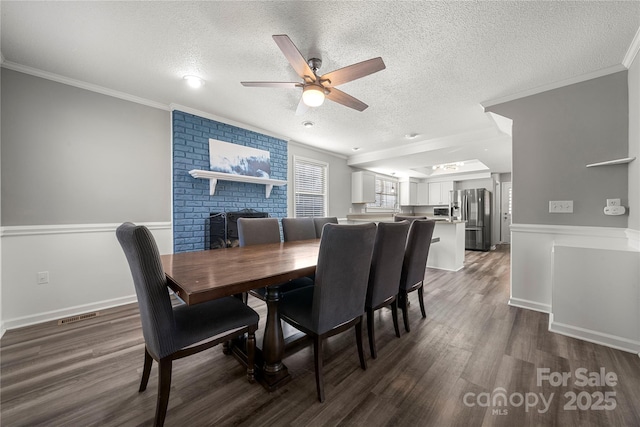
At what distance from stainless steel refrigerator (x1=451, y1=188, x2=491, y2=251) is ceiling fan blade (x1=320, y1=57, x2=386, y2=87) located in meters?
5.96

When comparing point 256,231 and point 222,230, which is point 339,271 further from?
point 222,230

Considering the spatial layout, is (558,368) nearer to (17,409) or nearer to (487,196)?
(17,409)

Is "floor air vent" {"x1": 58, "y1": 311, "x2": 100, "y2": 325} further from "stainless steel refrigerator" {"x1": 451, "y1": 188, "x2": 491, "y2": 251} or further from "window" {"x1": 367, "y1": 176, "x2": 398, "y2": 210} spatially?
"stainless steel refrigerator" {"x1": 451, "y1": 188, "x2": 491, "y2": 251}

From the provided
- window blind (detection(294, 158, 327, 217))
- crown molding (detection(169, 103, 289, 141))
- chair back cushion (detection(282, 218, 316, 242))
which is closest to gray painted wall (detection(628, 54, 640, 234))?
chair back cushion (detection(282, 218, 316, 242))

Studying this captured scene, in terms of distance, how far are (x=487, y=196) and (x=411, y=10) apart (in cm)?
631

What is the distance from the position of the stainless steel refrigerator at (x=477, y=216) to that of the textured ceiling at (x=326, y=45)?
13.2ft

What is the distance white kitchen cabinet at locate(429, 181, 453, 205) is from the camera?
7.81 meters

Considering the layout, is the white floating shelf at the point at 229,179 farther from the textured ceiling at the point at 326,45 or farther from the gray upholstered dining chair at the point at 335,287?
the gray upholstered dining chair at the point at 335,287

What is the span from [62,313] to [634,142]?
18.1 ft

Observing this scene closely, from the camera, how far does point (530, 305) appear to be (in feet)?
8.71

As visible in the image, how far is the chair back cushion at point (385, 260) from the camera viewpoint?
1.73 metres

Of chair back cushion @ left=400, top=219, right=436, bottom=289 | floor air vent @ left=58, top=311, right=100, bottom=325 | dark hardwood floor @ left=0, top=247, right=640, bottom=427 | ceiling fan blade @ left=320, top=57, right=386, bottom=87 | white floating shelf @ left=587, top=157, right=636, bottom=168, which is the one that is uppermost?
ceiling fan blade @ left=320, top=57, right=386, bottom=87

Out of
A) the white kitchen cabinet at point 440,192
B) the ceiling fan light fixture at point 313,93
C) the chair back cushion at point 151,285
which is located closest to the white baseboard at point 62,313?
the chair back cushion at point 151,285

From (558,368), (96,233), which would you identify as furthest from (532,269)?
(96,233)
